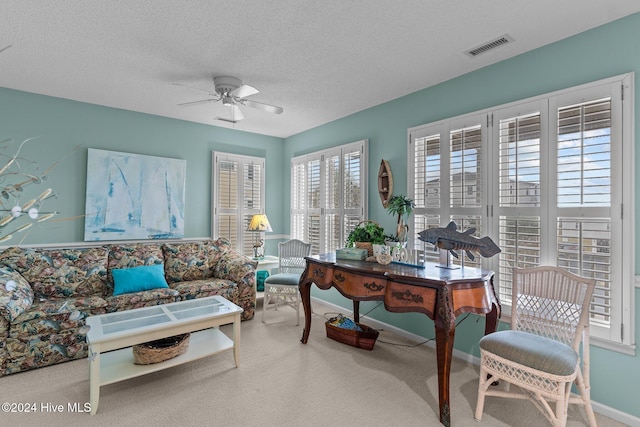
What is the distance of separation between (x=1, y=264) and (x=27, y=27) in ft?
7.58

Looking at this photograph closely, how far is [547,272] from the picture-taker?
2.53 meters

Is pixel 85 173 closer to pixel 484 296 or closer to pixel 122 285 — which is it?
pixel 122 285

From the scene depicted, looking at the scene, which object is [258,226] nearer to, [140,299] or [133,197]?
[133,197]

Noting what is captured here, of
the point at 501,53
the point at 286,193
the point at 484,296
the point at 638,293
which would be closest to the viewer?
the point at 638,293

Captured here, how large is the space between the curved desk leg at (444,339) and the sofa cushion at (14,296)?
3.24m

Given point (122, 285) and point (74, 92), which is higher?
point (74, 92)

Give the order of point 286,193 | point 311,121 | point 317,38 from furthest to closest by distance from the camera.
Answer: point 286,193 → point 311,121 → point 317,38

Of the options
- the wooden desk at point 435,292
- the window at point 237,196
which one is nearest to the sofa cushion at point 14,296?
the window at point 237,196

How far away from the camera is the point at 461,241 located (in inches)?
106

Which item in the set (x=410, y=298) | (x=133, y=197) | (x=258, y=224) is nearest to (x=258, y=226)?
(x=258, y=224)

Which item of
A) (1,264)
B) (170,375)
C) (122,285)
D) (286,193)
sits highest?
(286,193)

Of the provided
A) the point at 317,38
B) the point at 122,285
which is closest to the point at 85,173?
the point at 122,285

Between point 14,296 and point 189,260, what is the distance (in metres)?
1.77

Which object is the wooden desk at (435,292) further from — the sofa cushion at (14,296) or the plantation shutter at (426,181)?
the sofa cushion at (14,296)
